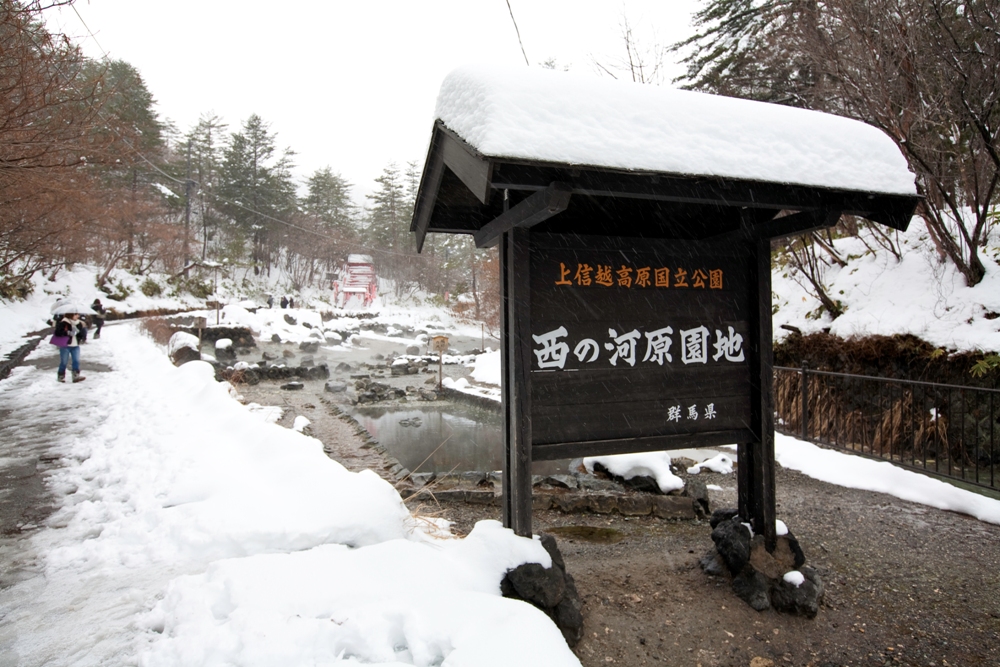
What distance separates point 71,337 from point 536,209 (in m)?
11.3

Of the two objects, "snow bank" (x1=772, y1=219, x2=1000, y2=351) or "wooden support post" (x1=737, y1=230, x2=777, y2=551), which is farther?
"snow bank" (x1=772, y1=219, x2=1000, y2=351)

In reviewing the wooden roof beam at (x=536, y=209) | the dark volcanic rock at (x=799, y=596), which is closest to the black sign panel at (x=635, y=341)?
the wooden roof beam at (x=536, y=209)

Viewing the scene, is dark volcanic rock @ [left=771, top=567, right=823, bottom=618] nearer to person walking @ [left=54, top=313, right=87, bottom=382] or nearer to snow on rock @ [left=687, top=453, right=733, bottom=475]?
snow on rock @ [left=687, top=453, right=733, bottom=475]

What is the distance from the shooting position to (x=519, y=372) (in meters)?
3.29

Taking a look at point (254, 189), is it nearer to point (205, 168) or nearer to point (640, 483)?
point (205, 168)

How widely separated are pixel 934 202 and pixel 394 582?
371 inches

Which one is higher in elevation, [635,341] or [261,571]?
[635,341]

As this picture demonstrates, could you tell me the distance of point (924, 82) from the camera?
7203 mm

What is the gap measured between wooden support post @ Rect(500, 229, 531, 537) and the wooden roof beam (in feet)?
0.36

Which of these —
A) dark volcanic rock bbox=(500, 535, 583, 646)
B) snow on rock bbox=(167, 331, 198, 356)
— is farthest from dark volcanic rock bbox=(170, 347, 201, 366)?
dark volcanic rock bbox=(500, 535, 583, 646)

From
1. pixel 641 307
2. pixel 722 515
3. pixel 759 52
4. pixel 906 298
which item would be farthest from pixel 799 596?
pixel 759 52

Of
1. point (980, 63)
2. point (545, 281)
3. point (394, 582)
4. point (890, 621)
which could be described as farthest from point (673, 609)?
point (980, 63)

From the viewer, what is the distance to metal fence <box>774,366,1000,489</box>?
631 cm

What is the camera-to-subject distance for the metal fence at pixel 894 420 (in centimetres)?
631
